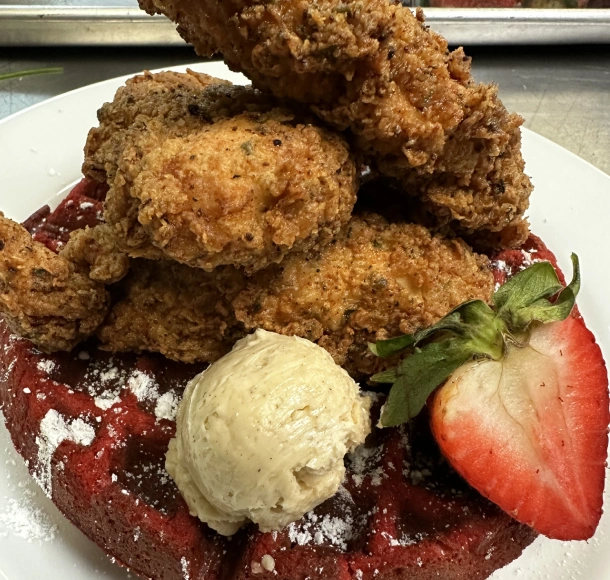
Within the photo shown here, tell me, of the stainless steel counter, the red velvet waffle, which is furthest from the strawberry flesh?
the stainless steel counter

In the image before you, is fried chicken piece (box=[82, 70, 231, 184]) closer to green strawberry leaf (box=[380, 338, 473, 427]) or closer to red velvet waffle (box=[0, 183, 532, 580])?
red velvet waffle (box=[0, 183, 532, 580])

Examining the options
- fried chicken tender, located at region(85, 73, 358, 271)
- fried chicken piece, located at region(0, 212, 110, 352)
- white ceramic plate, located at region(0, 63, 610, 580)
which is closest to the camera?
fried chicken tender, located at region(85, 73, 358, 271)

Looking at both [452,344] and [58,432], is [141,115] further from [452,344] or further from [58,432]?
[452,344]

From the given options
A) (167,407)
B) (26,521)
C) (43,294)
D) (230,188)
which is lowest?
(26,521)

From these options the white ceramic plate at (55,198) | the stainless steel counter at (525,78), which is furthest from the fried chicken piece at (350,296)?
the stainless steel counter at (525,78)

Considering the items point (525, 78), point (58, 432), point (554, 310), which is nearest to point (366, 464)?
point (554, 310)

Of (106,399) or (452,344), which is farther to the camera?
(106,399)

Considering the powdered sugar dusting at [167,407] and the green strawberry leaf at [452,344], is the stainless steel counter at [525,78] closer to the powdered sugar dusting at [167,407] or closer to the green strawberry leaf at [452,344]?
the green strawberry leaf at [452,344]
